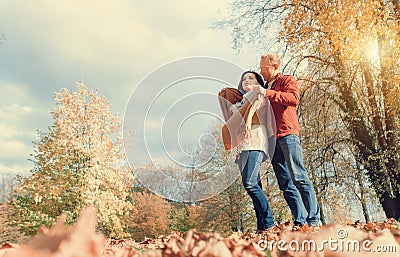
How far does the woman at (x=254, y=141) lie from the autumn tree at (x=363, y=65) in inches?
229

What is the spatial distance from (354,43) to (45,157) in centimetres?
1427

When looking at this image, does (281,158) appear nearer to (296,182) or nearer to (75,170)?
(296,182)

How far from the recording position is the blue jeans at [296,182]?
12.2 feet

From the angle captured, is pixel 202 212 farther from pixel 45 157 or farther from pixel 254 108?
pixel 254 108

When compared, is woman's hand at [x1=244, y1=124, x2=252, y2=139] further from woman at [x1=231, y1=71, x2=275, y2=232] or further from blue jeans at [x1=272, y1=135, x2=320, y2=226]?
blue jeans at [x1=272, y1=135, x2=320, y2=226]

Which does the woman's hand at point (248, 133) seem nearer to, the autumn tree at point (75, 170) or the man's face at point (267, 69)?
the man's face at point (267, 69)

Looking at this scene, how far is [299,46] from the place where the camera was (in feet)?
35.5

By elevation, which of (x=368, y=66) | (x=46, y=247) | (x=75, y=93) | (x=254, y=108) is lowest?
(x=46, y=247)

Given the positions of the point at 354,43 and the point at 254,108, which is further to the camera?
the point at 354,43

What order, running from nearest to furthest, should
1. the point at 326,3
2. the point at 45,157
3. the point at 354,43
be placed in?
the point at 354,43 < the point at 326,3 < the point at 45,157

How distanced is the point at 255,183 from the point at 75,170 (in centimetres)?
1630

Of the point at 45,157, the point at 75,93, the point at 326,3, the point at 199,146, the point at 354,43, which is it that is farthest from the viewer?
the point at 75,93

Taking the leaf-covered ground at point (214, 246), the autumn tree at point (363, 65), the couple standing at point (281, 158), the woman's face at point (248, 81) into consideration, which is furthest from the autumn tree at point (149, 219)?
the leaf-covered ground at point (214, 246)

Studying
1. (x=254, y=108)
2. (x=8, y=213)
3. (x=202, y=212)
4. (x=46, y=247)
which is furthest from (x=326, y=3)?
(x=8, y=213)
